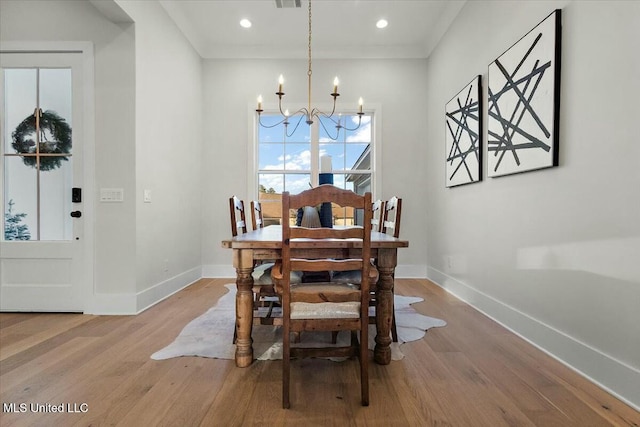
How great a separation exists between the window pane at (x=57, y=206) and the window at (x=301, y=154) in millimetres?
2199

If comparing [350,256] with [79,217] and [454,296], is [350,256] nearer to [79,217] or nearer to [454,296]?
[454,296]

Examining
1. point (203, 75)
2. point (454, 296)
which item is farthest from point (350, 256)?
point (203, 75)

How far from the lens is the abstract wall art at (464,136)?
2.93 metres

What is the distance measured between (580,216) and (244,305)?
195 cm

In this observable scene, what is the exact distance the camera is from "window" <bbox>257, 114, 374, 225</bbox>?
4.55 metres

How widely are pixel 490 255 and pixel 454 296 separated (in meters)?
0.84

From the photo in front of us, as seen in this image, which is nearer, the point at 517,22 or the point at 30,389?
the point at 30,389

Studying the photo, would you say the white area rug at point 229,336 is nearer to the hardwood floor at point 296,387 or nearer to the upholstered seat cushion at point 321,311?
the hardwood floor at point 296,387

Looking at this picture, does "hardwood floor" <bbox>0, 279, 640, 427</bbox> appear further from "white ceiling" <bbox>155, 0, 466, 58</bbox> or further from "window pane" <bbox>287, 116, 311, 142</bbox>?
"white ceiling" <bbox>155, 0, 466, 58</bbox>

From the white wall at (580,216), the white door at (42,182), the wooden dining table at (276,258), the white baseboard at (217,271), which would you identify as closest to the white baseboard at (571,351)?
the white wall at (580,216)

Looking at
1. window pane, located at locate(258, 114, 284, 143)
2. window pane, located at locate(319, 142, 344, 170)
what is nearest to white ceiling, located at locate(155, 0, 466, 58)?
window pane, located at locate(258, 114, 284, 143)

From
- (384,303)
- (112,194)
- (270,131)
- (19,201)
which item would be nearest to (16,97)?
(19,201)

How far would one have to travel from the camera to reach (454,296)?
3387 mm

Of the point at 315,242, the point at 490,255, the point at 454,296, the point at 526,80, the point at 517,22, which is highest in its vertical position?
the point at 517,22
